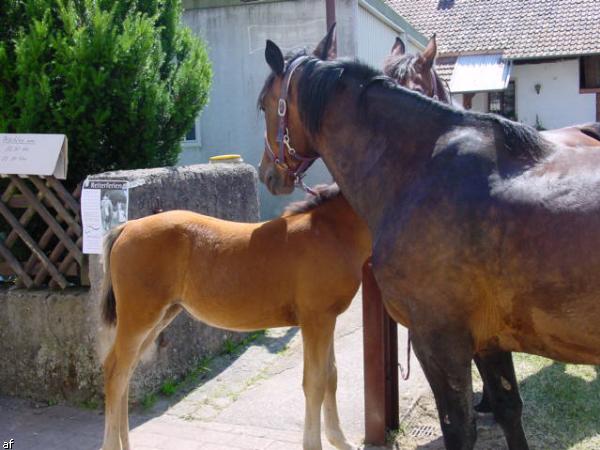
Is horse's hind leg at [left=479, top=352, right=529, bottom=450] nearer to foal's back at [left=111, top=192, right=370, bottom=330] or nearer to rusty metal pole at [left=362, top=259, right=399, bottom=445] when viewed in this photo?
foal's back at [left=111, top=192, right=370, bottom=330]

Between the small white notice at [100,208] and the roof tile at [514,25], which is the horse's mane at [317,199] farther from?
the roof tile at [514,25]

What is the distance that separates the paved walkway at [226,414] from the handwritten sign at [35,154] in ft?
5.82

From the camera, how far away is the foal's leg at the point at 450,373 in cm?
235

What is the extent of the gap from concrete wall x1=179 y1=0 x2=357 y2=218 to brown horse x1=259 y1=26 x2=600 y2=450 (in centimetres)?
658

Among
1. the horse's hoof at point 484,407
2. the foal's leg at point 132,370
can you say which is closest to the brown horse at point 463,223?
the horse's hoof at point 484,407

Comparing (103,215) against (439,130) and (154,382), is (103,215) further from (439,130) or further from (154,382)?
(439,130)

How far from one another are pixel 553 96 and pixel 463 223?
1978 centimetres

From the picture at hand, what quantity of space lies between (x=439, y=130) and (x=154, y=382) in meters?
3.13

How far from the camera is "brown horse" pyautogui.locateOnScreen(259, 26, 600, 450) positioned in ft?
7.09

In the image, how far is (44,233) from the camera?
4.95 m

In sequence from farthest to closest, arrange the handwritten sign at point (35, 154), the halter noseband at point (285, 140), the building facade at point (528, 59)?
the building facade at point (528, 59) < the handwritten sign at point (35, 154) < the halter noseband at point (285, 140)

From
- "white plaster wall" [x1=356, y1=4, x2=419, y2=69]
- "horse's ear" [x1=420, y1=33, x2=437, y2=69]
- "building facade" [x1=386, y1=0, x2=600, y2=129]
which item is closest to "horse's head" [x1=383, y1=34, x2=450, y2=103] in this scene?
"horse's ear" [x1=420, y1=33, x2=437, y2=69]

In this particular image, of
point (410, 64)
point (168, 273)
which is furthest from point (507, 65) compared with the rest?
point (168, 273)

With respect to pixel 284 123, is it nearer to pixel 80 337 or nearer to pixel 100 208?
pixel 100 208
